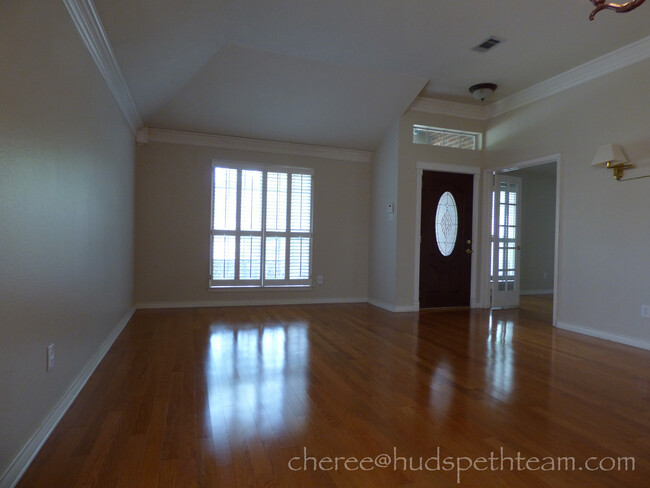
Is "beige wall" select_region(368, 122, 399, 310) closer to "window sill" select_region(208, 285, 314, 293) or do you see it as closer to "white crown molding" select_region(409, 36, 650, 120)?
"white crown molding" select_region(409, 36, 650, 120)

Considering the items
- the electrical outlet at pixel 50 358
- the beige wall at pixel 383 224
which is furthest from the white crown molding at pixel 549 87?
the electrical outlet at pixel 50 358

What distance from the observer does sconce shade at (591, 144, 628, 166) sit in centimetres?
393

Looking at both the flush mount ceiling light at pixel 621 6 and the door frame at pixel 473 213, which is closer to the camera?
the flush mount ceiling light at pixel 621 6

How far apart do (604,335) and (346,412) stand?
11.4ft

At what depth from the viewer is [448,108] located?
573 cm

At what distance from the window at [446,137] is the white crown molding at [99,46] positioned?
12.5ft

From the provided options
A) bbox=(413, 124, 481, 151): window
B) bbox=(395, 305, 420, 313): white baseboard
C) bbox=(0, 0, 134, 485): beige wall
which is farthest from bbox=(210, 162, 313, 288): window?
bbox=(0, 0, 134, 485): beige wall

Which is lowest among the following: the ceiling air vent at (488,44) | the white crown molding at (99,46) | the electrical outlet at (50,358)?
the electrical outlet at (50,358)

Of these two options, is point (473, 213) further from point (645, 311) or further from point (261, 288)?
point (261, 288)

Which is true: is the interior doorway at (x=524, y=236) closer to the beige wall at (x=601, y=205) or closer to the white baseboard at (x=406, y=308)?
the beige wall at (x=601, y=205)

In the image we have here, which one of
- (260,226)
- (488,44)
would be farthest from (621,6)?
(260,226)

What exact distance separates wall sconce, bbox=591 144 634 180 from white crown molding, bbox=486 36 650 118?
0.89 metres

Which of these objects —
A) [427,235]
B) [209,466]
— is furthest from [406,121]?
[209,466]

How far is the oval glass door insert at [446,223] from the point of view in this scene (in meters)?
Result: 5.83
